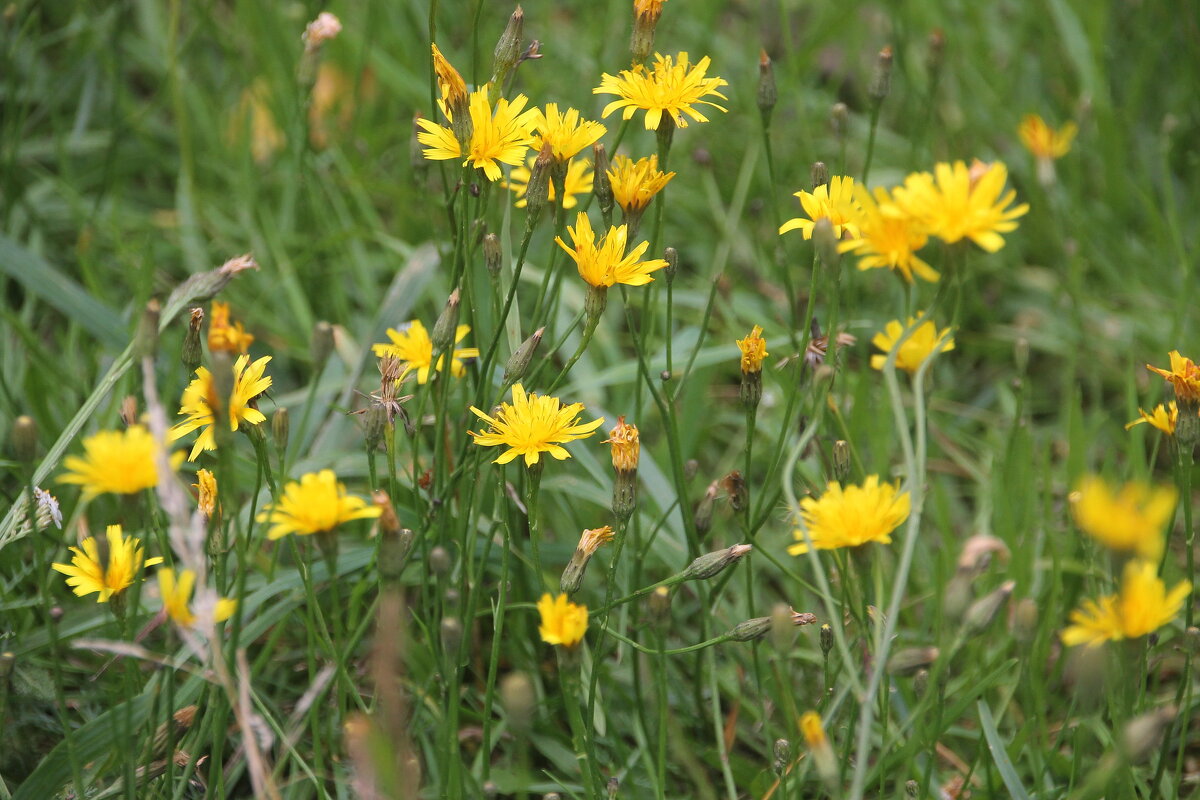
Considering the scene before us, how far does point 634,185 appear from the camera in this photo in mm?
1632

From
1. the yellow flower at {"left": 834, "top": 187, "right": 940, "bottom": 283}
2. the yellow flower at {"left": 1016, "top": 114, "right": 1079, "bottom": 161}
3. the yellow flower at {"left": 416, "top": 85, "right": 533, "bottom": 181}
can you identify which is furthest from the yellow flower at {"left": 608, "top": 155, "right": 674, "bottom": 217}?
the yellow flower at {"left": 1016, "top": 114, "right": 1079, "bottom": 161}

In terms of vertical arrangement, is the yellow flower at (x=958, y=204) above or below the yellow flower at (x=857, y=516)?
above

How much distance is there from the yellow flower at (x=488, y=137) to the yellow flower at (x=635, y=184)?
17cm

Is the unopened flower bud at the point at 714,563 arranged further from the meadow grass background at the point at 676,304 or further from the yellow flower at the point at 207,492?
the yellow flower at the point at 207,492

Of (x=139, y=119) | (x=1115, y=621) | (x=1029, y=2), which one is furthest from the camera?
(x=1029, y=2)

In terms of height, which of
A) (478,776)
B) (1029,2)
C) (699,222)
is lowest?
(478,776)

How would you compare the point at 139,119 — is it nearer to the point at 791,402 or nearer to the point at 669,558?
the point at 669,558

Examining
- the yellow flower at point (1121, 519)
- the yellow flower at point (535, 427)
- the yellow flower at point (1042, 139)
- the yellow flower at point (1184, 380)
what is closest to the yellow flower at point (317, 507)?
the yellow flower at point (535, 427)

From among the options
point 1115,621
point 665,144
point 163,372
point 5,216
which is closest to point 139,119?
point 5,216

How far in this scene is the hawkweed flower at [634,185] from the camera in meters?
1.63

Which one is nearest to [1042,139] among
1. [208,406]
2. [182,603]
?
[208,406]

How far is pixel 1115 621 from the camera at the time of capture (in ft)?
4.07

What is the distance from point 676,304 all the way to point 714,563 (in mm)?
1500

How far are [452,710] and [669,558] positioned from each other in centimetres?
73
